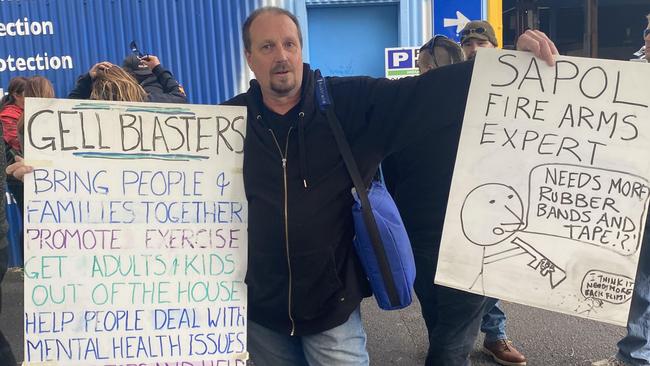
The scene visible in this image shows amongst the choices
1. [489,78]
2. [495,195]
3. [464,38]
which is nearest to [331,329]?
[495,195]

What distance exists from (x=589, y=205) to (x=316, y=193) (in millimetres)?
896

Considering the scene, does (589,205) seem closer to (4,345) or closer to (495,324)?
(495,324)

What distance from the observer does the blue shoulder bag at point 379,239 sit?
1899 millimetres

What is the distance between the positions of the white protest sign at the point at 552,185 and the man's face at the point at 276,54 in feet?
2.02

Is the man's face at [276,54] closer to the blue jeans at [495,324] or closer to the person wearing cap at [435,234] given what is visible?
the person wearing cap at [435,234]

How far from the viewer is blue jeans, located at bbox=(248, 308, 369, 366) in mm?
1975

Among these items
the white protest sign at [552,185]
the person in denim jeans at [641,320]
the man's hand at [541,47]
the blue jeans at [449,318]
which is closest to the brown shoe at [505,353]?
the person in denim jeans at [641,320]

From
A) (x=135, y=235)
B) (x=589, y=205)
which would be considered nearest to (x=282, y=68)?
(x=135, y=235)

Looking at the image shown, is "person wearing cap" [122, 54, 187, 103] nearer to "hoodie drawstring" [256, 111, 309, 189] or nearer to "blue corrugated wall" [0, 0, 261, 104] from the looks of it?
"blue corrugated wall" [0, 0, 261, 104]

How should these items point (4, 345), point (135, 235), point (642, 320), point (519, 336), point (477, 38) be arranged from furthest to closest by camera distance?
1. point (519, 336)
2. point (477, 38)
3. point (642, 320)
4. point (4, 345)
5. point (135, 235)

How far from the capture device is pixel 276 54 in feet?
6.47

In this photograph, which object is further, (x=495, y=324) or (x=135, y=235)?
(x=495, y=324)

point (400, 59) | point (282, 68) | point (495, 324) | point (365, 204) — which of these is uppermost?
point (400, 59)

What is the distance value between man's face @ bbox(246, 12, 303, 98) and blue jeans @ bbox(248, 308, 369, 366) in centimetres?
84
